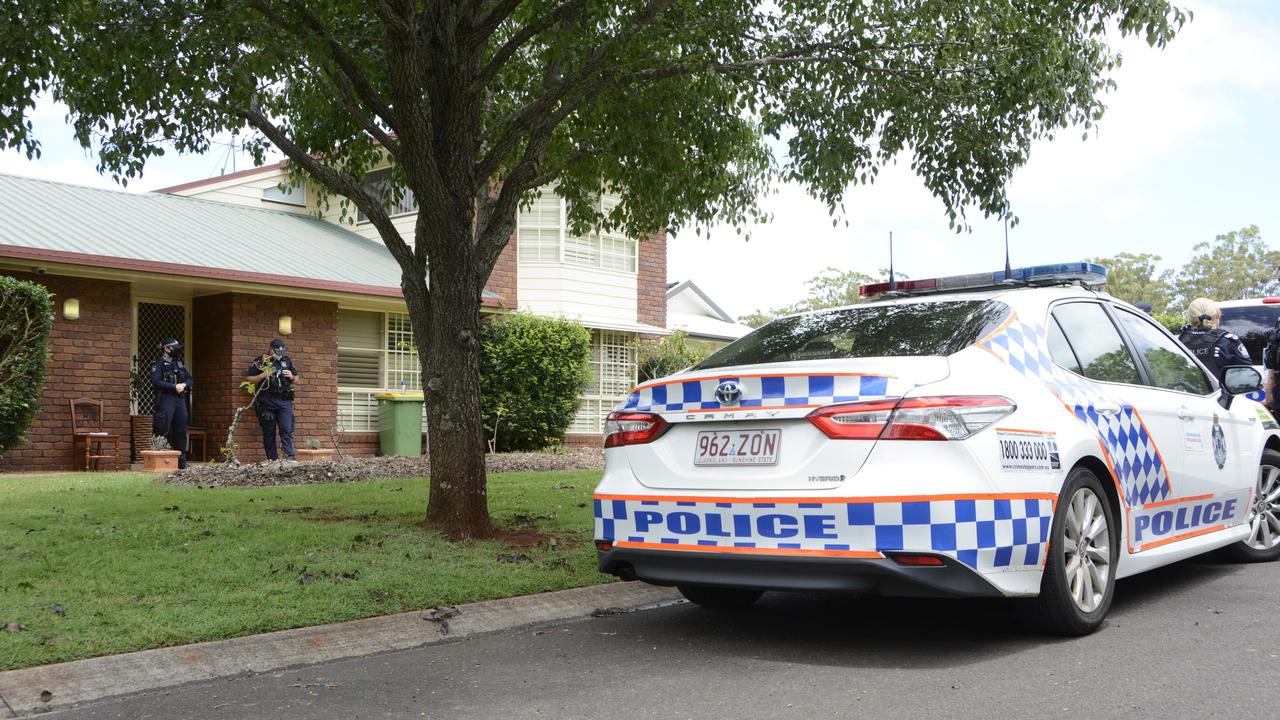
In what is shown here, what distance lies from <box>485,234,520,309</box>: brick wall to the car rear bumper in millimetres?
15650

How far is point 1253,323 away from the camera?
12891 mm

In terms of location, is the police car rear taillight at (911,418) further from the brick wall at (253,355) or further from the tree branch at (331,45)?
the brick wall at (253,355)

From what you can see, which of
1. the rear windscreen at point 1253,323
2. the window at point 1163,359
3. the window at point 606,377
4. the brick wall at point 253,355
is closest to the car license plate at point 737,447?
the window at point 1163,359

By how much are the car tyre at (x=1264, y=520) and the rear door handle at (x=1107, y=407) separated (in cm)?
220

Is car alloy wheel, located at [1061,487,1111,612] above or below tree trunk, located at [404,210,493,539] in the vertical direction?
below

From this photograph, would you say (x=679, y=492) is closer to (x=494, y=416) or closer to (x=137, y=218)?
(x=494, y=416)

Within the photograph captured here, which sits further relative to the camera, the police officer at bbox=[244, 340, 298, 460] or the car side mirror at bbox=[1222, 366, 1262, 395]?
the police officer at bbox=[244, 340, 298, 460]

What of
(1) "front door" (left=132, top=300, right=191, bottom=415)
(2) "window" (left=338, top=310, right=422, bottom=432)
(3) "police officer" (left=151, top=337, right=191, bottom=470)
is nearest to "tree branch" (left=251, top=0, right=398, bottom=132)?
(3) "police officer" (left=151, top=337, right=191, bottom=470)

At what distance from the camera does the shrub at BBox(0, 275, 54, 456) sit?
42.0ft

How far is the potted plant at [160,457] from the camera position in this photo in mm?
14297

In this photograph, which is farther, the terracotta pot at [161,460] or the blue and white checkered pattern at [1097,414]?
the terracotta pot at [161,460]

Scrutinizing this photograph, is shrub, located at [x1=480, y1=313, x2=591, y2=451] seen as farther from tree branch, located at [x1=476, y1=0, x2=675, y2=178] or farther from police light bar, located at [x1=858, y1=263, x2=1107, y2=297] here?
police light bar, located at [x1=858, y1=263, x2=1107, y2=297]

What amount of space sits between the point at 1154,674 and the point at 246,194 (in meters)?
21.5

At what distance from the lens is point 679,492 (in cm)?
490
